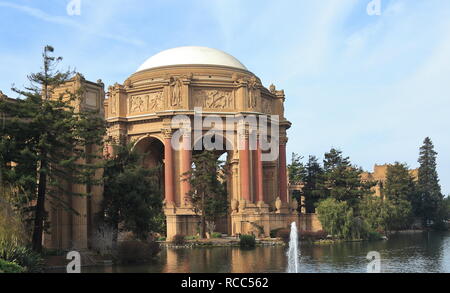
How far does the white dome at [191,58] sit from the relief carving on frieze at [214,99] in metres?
3.52

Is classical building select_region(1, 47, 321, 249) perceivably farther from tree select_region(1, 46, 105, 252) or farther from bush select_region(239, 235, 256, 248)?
tree select_region(1, 46, 105, 252)

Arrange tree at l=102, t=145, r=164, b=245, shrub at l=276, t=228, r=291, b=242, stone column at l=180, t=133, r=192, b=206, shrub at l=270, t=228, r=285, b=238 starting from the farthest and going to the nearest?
stone column at l=180, t=133, r=192, b=206 < shrub at l=270, t=228, r=285, b=238 < shrub at l=276, t=228, r=291, b=242 < tree at l=102, t=145, r=164, b=245

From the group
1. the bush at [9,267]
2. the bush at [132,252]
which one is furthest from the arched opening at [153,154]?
the bush at [9,267]

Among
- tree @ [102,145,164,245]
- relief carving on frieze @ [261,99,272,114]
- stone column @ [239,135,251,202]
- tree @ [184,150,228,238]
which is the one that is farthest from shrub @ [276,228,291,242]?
tree @ [102,145,164,245]

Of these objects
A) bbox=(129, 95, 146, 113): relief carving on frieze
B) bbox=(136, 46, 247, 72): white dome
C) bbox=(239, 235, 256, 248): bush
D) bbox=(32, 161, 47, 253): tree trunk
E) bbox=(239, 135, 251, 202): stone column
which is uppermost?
bbox=(136, 46, 247, 72): white dome

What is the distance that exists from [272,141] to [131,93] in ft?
48.2

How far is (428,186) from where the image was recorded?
8150 cm

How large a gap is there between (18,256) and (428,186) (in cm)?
7096

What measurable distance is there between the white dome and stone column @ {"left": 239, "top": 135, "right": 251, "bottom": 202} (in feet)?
27.4

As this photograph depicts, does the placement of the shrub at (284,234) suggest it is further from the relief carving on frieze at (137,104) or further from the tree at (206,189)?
the relief carving on frieze at (137,104)

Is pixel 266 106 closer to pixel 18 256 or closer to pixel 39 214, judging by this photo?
pixel 39 214

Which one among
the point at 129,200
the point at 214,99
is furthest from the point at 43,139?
the point at 214,99

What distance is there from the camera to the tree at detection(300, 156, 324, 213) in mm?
65375
